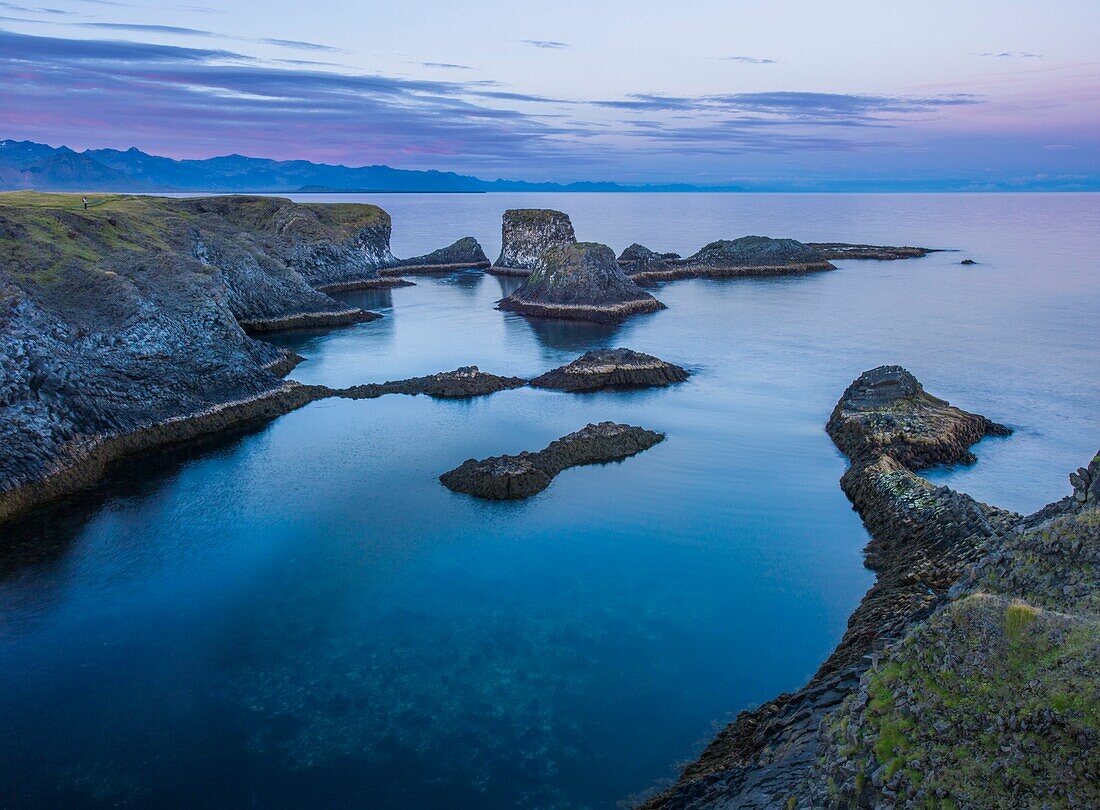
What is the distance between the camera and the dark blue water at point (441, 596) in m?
17.2

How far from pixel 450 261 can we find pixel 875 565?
108m

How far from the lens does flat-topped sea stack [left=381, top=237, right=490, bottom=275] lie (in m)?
119

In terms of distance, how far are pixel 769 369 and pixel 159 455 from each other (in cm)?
4148

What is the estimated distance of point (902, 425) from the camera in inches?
1423

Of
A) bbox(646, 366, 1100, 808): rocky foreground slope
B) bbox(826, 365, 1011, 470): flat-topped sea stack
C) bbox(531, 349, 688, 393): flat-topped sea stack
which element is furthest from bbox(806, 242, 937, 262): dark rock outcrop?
bbox(646, 366, 1100, 808): rocky foreground slope

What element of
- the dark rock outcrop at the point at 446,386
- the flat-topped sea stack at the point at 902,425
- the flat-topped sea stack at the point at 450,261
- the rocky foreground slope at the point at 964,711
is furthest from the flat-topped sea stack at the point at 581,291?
the rocky foreground slope at the point at 964,711

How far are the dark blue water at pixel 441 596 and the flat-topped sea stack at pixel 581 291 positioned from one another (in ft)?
88.7

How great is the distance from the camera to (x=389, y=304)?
290 feet

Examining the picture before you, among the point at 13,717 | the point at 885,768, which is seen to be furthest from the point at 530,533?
the point at 885,768

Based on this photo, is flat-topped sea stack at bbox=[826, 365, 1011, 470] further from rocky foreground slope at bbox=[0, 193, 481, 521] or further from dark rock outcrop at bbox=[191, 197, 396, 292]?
dark rock outcrop at bbox=[191, 197, 396, 292]

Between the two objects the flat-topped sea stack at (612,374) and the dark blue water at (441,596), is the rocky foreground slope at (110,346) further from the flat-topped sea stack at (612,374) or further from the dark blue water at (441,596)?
the flat-topped sea stack at (612,374)

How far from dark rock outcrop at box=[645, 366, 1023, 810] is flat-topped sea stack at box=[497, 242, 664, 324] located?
38.9 meters

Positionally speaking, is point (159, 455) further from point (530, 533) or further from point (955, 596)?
point (955, 596)

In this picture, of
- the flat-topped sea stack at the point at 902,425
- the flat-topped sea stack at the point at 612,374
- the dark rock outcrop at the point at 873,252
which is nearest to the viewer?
the flat-topped sea stack at the point at 902,425
